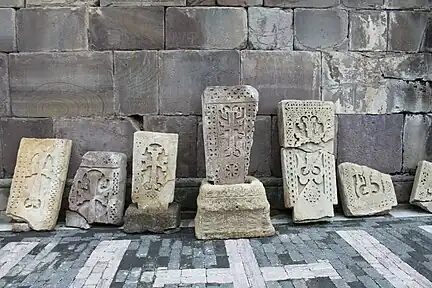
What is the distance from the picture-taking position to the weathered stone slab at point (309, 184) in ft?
14.4

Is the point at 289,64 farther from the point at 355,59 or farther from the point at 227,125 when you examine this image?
the point at 227,125

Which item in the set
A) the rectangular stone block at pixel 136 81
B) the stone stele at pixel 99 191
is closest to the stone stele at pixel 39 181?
the stone stele at pixel 99 191

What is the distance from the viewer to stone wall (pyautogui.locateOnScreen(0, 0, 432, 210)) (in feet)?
15.3

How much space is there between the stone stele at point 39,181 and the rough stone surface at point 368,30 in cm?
339

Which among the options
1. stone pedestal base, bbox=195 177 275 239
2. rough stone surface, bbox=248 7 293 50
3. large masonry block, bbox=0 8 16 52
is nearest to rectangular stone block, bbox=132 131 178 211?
stone pedestal base, bbox=195 177 275 239

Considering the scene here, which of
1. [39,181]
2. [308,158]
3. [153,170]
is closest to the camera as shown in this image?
[153,170]

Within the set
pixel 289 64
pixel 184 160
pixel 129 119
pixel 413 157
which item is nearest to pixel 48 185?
pixel 129 119

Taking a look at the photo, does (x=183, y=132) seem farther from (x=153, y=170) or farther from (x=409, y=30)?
(x=409, y=30)

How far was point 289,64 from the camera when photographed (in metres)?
4.78

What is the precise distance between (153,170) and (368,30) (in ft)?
9.47

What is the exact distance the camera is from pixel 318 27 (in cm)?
481

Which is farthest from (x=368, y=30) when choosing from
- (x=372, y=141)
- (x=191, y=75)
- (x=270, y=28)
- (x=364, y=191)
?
(x=191, y=75)

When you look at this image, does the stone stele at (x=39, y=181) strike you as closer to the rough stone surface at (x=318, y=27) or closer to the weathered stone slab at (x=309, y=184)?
the weathered stone slab at (x=309, y=184)

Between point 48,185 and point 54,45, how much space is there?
5.03 ft
